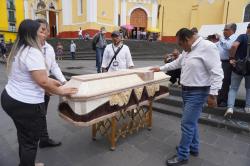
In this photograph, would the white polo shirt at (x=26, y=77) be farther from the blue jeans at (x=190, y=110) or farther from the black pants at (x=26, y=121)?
the blue jeans at (x=190, y=110)

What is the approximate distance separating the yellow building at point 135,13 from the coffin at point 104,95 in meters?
19.1

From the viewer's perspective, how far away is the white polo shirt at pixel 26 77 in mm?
1822

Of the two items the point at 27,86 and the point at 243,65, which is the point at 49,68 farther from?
the point at 243,65

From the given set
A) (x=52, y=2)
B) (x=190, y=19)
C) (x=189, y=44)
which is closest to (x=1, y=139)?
(x=189, y=44)

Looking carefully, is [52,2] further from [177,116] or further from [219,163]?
[219,163]

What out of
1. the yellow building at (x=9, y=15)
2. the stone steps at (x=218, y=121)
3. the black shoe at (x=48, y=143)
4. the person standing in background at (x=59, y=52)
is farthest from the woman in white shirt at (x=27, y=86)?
the yellow building at (x=9, y=15)

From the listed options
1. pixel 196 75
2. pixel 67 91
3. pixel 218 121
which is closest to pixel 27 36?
pixel 67 91

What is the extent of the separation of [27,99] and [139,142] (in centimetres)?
193

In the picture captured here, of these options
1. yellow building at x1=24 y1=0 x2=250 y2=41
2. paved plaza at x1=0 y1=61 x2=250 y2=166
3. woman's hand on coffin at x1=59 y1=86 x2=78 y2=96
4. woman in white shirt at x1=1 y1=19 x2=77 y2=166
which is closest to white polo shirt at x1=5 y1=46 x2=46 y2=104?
woman in white shirt at x1=1 y1=19 x2=77 y2=166

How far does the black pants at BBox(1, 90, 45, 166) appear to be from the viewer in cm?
197

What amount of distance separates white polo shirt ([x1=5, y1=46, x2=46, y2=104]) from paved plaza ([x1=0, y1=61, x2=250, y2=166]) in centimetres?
117

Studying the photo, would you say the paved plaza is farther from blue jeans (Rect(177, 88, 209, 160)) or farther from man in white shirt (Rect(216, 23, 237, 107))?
man in white shirt (Rect(216, 23, 237, 107))

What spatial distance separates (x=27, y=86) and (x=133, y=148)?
1.82 metres

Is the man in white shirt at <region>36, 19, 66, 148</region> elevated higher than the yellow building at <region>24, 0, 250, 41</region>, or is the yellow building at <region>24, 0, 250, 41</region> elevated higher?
the yellow building at <region>24, 0, 250, 41</region>
